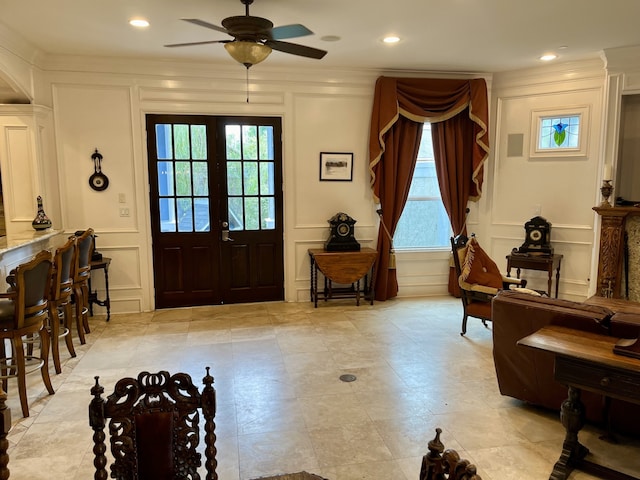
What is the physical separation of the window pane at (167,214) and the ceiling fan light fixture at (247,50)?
231cm

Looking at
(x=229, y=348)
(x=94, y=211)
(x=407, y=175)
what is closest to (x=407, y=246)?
(x=407, y=175)

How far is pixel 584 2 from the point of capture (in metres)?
3.25

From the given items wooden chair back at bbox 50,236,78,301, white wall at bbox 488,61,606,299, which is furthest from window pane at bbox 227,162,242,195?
white wall at bbox 488,61,606,299

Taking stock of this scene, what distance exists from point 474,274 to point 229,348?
7.45ft

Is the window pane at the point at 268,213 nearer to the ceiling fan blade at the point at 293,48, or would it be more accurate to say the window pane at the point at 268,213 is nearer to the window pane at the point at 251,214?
the window pane at the point at 251,214

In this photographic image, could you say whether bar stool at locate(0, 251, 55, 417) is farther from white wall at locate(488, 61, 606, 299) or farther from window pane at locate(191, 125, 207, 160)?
white wall at locate(488, 61, 606, 299)

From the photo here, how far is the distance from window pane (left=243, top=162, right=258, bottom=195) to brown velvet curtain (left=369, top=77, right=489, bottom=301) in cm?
132

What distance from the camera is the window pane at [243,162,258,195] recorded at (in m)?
5.15

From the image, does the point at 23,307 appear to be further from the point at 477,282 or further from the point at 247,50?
the point at 477,282

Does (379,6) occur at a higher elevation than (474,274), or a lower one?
higher

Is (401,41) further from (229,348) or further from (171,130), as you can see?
(229,348)

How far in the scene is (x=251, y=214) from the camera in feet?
17.2

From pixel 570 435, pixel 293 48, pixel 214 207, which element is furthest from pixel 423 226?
pixel 570 435

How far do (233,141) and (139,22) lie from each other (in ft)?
5.49
